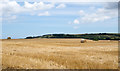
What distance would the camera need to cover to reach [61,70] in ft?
41.4

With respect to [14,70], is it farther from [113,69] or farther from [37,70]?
[113,69]

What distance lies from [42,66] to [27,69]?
4.31 feet

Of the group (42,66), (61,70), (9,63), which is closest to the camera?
(61,70)

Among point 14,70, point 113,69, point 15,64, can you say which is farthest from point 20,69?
point 113,69

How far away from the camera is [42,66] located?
13.6 metres

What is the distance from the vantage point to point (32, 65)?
1405 centimetres

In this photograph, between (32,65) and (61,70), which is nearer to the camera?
(61,70)

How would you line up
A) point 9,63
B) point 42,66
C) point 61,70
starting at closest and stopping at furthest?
point 61,70 → point 42,66 → point 9,63

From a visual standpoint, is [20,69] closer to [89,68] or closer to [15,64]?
[15,64]

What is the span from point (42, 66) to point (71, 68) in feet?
8.11

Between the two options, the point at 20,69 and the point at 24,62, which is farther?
the point at 24,62

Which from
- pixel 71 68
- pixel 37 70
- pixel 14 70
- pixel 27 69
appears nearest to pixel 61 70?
pixel 71 68

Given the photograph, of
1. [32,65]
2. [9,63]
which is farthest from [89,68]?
[9,63]

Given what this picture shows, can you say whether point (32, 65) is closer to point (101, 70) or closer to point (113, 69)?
point (101, 70)
